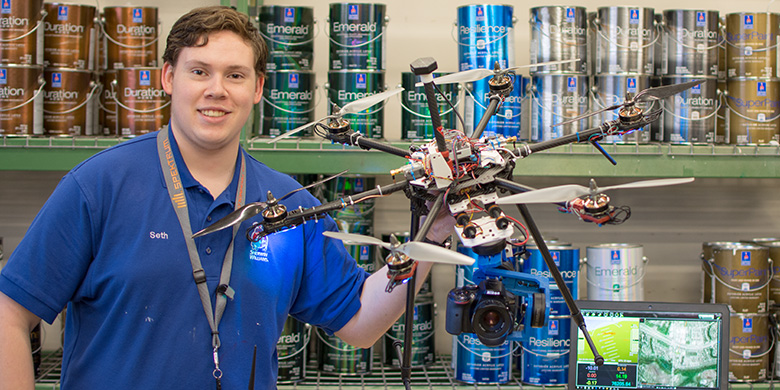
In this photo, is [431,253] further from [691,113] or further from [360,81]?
[691,113]

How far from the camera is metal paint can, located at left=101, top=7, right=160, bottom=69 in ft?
6.61

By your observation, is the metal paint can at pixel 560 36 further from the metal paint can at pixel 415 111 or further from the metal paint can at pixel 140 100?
the metal paint can at pixel 140 100

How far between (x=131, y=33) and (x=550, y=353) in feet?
4.94

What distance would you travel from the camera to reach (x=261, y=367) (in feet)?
4.22

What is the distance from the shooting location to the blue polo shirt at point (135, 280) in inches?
45.0

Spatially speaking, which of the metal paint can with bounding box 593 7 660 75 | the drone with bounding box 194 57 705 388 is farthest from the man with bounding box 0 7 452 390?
the metal paint can with bounding box 593 7 660 75

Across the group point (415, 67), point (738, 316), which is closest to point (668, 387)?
point (738, 316)

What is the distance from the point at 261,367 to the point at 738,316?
4.71ft

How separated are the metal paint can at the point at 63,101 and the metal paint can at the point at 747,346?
197cm

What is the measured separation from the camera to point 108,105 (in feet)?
6.69

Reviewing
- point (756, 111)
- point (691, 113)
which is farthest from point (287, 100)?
point (756, 111)

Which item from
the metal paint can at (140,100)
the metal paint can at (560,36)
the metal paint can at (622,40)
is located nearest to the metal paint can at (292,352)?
the metal paint can at (140,100)

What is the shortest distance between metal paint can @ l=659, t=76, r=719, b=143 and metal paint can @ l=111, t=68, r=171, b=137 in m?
1.43

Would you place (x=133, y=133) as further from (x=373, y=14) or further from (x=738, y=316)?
(x=738, y=316)
